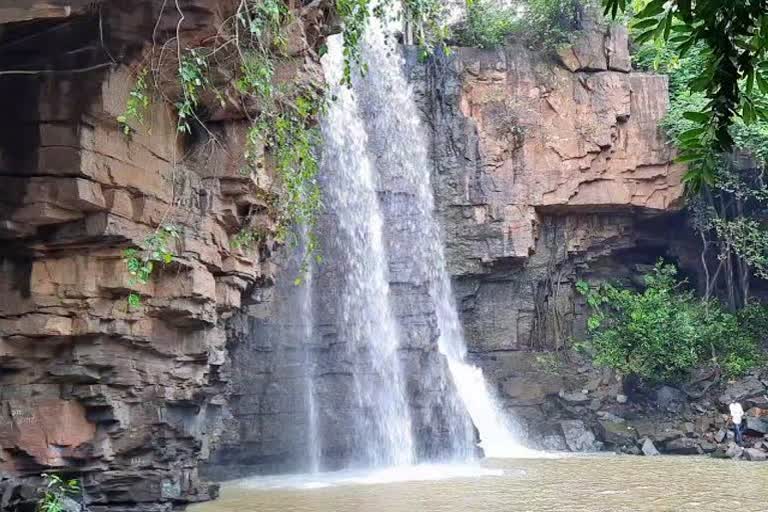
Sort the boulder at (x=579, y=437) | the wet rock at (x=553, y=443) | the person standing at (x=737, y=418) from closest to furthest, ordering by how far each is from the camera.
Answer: the person standing at (x=737, y=418) → the boulder at (x=579, y=437) → the wet rock at (x=553, y=443)

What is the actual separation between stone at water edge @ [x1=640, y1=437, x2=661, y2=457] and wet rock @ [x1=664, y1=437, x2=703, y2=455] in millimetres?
339

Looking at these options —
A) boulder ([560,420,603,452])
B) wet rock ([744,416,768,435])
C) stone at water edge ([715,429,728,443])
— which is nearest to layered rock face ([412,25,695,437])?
boulder ([560,420,603,452])

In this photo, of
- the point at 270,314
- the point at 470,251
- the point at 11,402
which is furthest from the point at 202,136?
the point at 470,251

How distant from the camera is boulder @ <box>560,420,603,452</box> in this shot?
17500 millimetres

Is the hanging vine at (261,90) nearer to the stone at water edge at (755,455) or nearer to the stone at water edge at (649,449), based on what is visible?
the stone at water edge at (649,449)

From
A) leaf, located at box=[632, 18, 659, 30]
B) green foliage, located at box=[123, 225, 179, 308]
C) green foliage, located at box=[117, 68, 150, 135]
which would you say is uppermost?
green foliage, located at box=[117, 68, 150, 135]

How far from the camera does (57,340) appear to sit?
857 cm

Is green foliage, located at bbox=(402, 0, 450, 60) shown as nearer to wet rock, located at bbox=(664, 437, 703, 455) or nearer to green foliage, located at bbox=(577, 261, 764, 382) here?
wet rock, located at bbox=(664, 437, 703, 455)

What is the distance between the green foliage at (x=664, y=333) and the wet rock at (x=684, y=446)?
76.9 inches

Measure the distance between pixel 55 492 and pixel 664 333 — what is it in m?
14.4

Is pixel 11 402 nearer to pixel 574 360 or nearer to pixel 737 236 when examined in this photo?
pixel 574 360

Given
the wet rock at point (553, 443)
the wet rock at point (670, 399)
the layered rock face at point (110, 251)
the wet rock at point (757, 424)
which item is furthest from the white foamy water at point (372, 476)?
the wet rock at point (757, 424)

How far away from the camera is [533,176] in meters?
19.2

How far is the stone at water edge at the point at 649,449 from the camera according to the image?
54.1 ft
